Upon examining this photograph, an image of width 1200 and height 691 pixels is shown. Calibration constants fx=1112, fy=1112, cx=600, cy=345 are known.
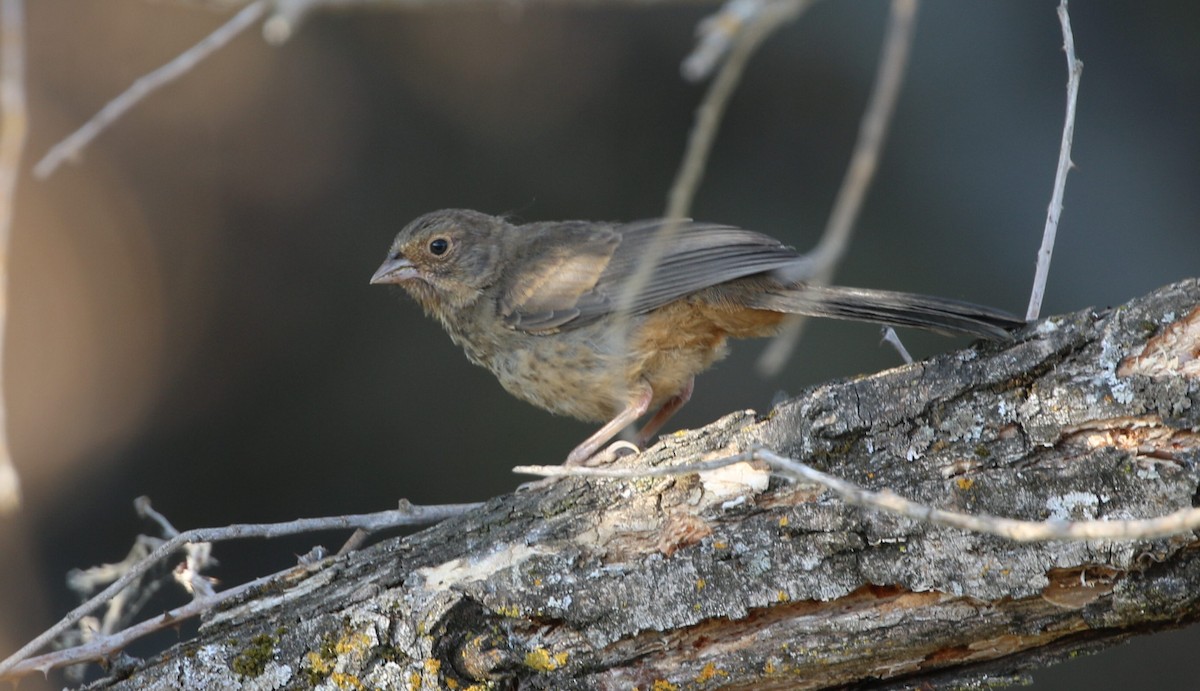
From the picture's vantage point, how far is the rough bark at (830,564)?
2.49m

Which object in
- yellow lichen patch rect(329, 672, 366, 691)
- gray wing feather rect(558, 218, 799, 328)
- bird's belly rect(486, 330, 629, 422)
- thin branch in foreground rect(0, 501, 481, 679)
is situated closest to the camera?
yellow lichen patch rect(329, 672, 366, 691)

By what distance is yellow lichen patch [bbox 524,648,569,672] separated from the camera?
9.14 ft

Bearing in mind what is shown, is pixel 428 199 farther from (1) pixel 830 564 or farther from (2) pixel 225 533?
(1) pixel 830 564

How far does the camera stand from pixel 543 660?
2.79 m

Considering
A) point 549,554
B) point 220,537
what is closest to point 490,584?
point 549,554

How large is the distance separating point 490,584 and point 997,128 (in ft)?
14.3

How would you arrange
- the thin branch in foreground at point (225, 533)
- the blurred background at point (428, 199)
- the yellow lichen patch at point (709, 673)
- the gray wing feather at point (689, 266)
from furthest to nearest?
1. the blurred background at point (428, 199)
2. the gray wing feather at point (689, 266)
3. the thin branch in foreground at point (225, 533)
4. the yellow lichen patch at point (709, 673)

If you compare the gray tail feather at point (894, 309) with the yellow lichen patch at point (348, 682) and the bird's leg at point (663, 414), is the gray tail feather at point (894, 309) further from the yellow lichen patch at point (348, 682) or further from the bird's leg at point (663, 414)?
the yellow lichen patch at point (348, 682)

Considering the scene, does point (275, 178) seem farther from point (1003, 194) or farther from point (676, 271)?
point (1003, 194)

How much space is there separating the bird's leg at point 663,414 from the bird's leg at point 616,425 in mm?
255

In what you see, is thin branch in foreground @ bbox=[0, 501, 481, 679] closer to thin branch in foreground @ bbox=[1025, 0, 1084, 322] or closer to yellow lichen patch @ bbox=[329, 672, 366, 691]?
yellow lichen patch @ bbox=[329, 672, 366, 691]

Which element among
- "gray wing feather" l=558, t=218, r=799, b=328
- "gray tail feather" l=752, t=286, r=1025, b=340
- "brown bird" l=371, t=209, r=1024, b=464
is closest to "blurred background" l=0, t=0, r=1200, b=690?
"brown bird" l=371, t=209, r=1024, b=464

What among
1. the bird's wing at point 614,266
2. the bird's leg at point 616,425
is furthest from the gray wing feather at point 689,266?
the bird's leg at point 616,425

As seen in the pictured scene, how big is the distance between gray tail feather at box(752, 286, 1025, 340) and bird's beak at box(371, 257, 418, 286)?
1.62 metres
